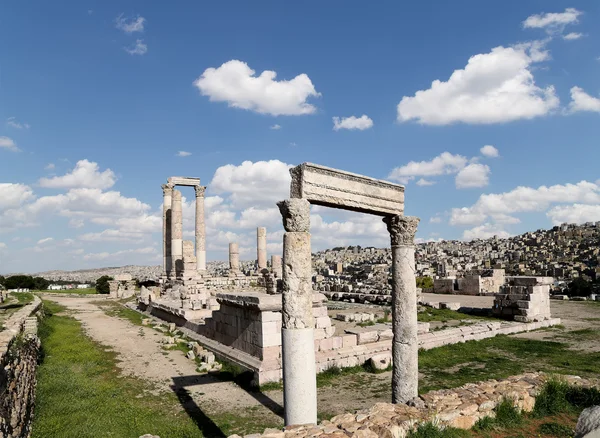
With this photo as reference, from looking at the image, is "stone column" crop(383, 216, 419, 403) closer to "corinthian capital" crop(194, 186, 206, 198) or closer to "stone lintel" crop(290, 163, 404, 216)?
"stone lintel" crop(290, 163, 404, 216)

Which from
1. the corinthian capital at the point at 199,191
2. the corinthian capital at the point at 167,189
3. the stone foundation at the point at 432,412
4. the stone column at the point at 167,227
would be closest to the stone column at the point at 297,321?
the stone foundation at the point at 432,412

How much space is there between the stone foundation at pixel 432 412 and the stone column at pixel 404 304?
1084 mm

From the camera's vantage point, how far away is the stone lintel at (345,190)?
6.93m

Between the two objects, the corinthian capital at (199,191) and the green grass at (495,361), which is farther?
the corinthian capital at (199,191)

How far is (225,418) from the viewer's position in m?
7.88

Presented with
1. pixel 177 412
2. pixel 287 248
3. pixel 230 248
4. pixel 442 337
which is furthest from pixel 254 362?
pixel 230 248

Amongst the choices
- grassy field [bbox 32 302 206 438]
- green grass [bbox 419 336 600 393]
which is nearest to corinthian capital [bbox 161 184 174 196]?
grassy field [bbox 32 302 206 438]

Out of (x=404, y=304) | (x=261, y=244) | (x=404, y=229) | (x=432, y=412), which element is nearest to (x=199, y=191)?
(x=261, y=244)

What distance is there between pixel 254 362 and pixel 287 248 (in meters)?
4.88

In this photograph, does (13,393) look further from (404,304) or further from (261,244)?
(261,244)

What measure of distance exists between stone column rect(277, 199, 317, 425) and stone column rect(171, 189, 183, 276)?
25.2 metres

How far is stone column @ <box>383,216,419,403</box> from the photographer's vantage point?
26.0 feet

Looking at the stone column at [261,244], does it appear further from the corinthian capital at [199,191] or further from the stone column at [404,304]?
the stone column at [404,304]

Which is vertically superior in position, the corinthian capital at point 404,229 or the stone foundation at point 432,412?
the corinthian capital at point 404,229
